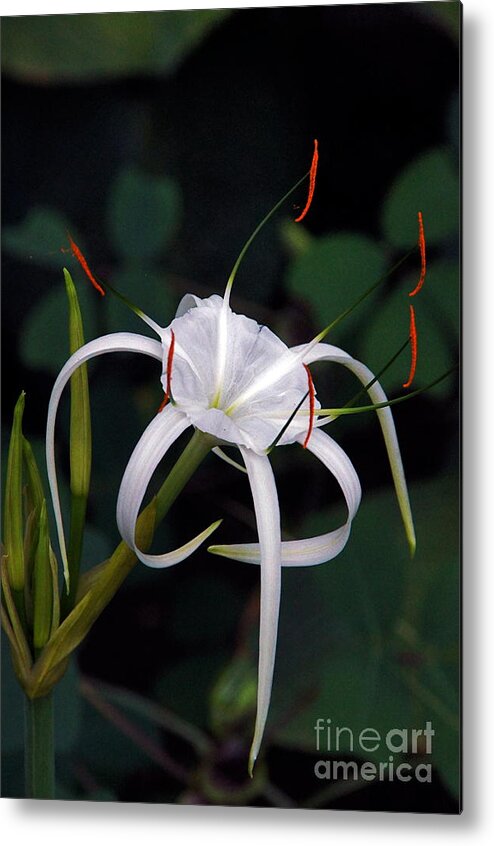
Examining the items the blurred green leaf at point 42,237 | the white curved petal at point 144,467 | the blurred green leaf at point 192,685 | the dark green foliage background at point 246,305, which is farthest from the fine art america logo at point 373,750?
the blurred green leaf at point 42,237

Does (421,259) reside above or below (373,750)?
above

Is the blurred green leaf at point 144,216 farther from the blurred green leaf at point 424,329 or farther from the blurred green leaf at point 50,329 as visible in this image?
the blurred green leaf at point 424,329

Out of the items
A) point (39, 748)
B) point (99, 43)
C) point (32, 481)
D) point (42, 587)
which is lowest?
point (39, 748)

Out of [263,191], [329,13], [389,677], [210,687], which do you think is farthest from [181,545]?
[329,13]

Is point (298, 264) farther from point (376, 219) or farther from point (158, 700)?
point (158, 700)

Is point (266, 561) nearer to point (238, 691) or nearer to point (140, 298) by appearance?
point (238, 691)

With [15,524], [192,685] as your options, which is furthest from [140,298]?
[192,685]

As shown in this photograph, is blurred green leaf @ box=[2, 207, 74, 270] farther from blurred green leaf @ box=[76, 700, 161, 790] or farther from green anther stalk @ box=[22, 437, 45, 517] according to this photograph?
blurred green leaf @ box=[76, 700, 161, 790]
